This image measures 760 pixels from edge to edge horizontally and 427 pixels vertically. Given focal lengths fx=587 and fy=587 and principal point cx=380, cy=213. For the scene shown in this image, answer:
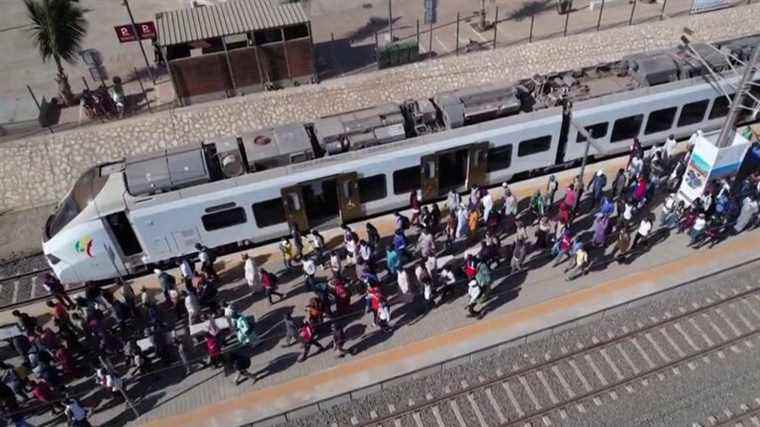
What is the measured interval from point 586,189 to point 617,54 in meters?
11.0

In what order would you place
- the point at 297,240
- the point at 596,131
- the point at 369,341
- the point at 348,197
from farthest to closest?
1. the point at 596,131
2. the point at 348,197
3. the point at 297,240
4. the point at 369,341

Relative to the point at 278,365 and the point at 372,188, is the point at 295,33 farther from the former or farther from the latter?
the point at 278,365

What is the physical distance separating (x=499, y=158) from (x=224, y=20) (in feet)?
44.0

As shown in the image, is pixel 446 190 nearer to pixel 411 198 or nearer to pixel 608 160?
pixel 411 198

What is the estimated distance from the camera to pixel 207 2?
32.2 meters

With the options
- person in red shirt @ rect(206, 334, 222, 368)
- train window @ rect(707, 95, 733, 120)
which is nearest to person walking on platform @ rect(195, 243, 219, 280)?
person in red shirt @ rect(206, 334, 222, 368)

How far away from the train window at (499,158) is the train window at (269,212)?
23.7 feet

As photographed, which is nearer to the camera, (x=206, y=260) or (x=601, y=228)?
(x=206, y=260)

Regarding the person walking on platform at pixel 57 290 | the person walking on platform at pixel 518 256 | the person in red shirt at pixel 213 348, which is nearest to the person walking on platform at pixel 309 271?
the person in red shirt at pixel 213 348

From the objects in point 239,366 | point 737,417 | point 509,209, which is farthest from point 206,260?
point 737,417

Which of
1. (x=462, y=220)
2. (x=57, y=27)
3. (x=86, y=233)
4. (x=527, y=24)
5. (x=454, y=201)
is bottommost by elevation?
(x=462, y=220)

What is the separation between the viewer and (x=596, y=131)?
68.6 ft

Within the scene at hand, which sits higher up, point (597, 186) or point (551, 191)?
point (551, 191)

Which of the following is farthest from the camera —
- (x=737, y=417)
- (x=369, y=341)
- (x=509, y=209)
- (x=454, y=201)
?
(x=509, y=209)
